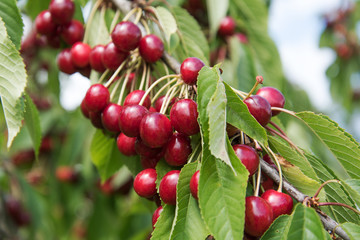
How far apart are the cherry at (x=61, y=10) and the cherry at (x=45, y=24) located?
2 cm

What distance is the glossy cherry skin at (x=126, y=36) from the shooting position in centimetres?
115

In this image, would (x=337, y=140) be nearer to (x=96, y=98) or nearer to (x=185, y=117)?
(x=185, y=117)

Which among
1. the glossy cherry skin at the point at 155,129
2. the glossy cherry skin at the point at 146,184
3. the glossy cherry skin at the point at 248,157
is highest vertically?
the glossy cherry skin at the point at 248,157

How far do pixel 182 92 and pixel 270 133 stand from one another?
0.85 feet

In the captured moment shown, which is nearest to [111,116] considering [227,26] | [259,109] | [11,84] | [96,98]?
[96,98]

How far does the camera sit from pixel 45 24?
4.70 ft

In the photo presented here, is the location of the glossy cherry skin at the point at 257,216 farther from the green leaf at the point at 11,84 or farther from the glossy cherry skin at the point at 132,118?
the green leaf at the point at 11,84

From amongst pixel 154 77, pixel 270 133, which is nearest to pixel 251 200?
pixel 270 133

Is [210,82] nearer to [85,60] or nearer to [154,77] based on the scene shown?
[154,77]

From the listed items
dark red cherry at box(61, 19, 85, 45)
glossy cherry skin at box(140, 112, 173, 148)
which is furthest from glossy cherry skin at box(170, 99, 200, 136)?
dark red cherry at box(61, 19, 85, 45)

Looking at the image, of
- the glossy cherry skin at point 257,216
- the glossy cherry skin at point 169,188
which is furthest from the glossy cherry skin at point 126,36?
the glossy cherry skin at point 257,216

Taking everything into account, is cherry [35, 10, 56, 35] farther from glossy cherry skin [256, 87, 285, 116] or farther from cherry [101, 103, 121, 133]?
glossy cherry skin [256, 87, 285, 116]

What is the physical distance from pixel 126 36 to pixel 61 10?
41cm

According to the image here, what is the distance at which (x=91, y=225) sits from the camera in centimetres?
299
